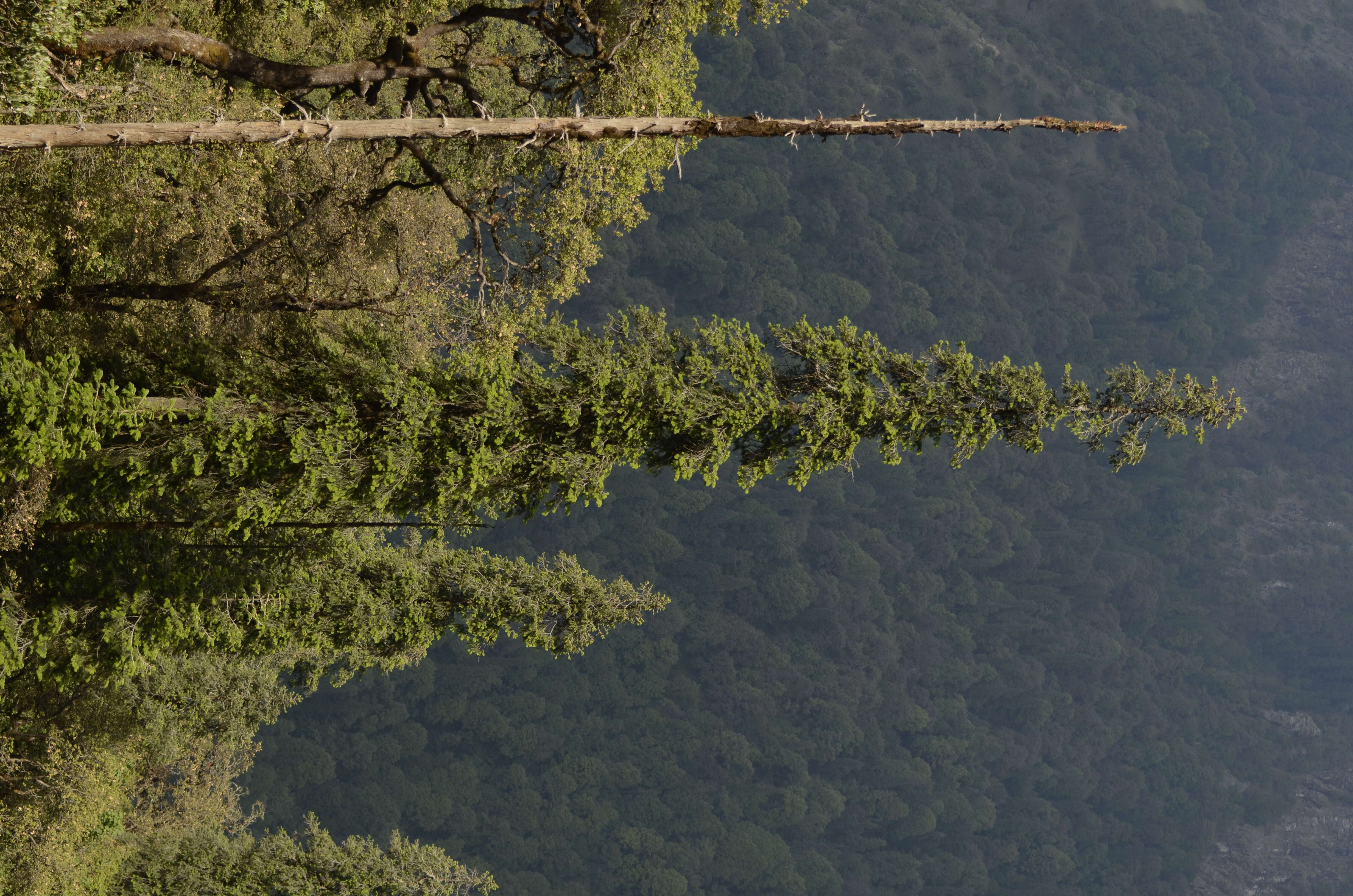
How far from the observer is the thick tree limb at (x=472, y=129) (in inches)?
675

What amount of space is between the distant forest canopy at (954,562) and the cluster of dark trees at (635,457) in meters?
0.72

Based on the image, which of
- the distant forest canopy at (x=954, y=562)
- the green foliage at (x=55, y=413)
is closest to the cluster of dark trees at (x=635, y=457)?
the green foliage at (x=55, y=413)

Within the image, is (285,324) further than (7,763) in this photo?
No

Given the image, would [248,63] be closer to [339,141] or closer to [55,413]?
[339,141]

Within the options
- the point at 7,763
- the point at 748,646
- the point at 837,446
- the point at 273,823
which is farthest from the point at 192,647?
the point at 748,646

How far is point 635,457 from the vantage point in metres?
26.6

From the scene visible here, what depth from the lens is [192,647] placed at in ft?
106

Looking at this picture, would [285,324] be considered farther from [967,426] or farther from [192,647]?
[967,426]

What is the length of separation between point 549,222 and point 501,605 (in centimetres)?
1206

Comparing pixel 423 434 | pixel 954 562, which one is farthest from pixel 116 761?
pixel 954 562

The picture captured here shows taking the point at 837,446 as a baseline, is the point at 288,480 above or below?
below

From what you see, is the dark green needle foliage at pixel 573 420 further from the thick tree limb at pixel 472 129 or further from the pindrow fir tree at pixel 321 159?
the thick tree limb at pixel 472 129

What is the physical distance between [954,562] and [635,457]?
14920 cm

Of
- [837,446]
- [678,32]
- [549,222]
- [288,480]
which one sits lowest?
[288,480]
